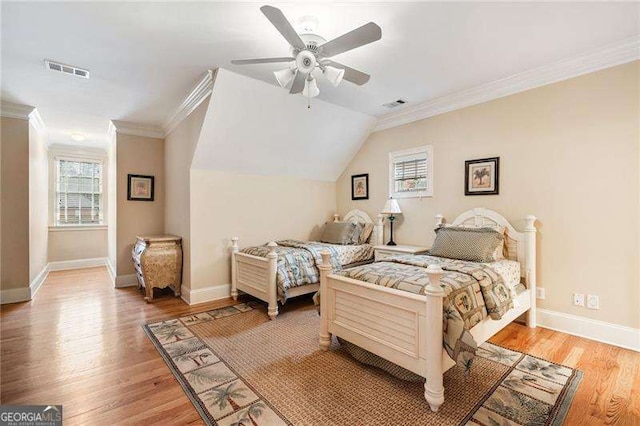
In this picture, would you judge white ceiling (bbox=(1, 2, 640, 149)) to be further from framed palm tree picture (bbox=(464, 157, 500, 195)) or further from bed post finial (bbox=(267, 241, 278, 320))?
bed post finial (bbox=(267, 241, 278, 320))

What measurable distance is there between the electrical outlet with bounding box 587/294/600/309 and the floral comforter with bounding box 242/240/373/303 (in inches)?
96.8

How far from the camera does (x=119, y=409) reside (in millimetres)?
1799

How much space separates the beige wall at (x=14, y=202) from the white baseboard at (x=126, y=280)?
41.0 inches

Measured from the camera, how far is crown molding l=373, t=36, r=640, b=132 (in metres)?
2.60

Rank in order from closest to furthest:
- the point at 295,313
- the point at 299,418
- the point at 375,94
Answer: the point at 299,418 → the point at 295,313 → the point at 375,94

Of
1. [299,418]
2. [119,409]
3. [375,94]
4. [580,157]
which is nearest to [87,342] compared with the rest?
[119,409]

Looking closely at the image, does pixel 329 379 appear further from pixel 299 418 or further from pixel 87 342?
pixel 87 342

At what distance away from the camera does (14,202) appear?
13.1 ft

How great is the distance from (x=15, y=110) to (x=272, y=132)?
3.43 metres

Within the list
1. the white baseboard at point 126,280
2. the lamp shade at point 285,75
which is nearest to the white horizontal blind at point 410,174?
the lamp shade at point 285,75

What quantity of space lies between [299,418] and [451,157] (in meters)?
3.38

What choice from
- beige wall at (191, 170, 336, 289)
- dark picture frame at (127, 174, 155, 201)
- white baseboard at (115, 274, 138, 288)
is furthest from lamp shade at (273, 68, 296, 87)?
white baseboard at (115, 274, 138, 288)

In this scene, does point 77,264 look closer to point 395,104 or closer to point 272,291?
point 272,291

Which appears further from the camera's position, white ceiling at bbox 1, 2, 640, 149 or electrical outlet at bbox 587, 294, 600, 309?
electrical outlet at bbox 587, 294, 600, 309
